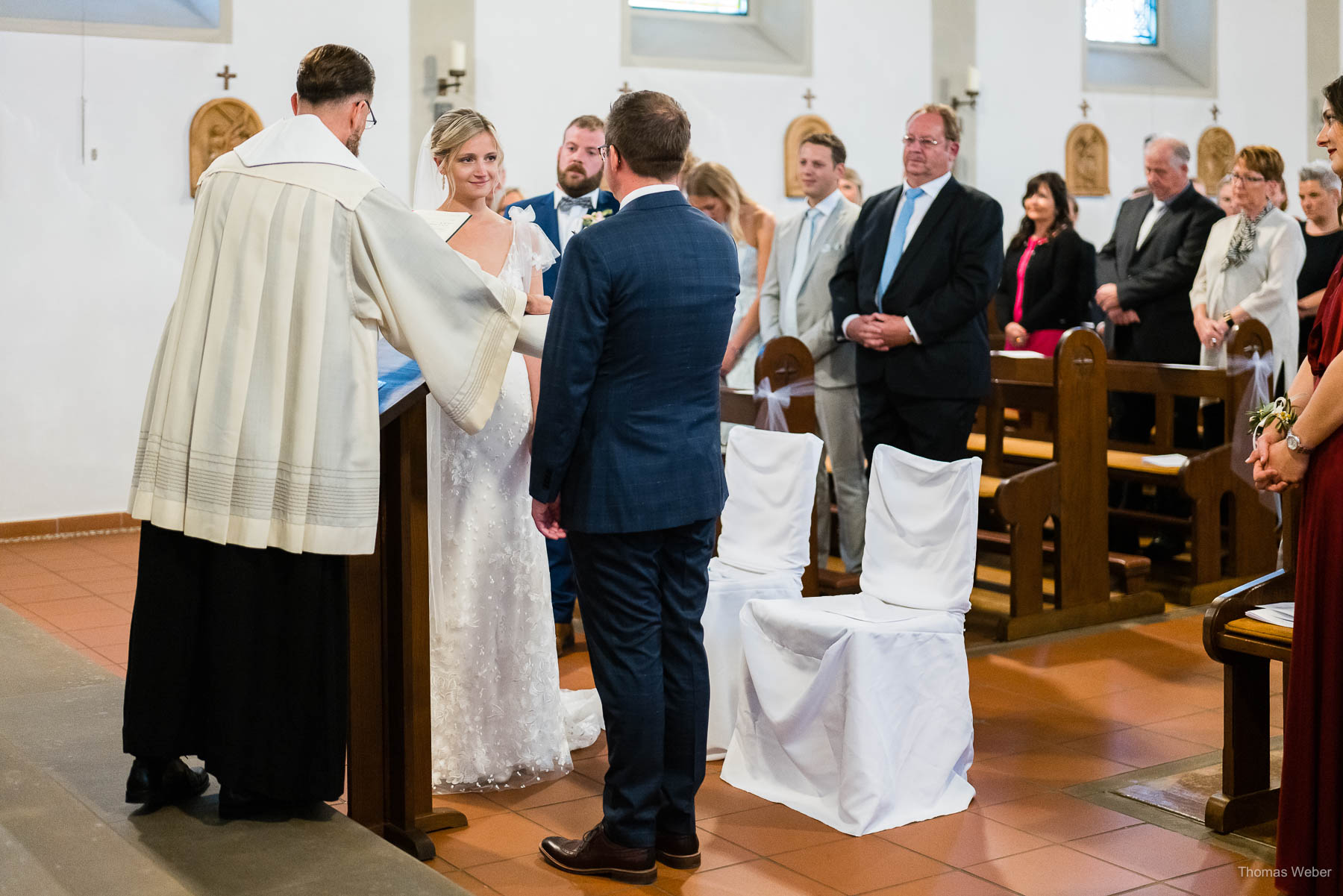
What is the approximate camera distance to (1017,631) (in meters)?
5.36

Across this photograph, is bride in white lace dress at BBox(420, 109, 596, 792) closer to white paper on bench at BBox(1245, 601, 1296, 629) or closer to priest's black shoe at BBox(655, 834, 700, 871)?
priest's black shoe at BBox(655, 834, 700, 871)

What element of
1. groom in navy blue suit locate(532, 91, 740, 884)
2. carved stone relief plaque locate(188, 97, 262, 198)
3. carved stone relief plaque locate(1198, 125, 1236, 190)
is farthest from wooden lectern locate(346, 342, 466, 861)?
carved stone relief plaque locate(1198, 125, 1236, 190)

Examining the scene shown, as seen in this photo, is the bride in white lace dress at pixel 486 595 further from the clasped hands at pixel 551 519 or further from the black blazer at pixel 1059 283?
the black blazer at pixel 1059 283

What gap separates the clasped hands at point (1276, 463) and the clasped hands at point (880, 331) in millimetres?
2329

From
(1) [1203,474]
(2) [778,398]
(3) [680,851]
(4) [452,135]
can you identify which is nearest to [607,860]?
(3) [680,851]

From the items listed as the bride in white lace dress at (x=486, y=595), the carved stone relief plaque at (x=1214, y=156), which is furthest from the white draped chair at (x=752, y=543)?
the carved stone relief plaque at (x=1214, y=156)

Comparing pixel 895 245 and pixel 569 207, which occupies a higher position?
pixel 569 207

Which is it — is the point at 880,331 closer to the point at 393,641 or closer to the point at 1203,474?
the point at 1203,474

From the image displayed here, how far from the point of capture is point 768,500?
4242 mm

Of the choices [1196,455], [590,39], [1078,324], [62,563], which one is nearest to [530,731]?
[1196,455]

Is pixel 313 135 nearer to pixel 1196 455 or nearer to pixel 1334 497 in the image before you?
pixel 1334 497

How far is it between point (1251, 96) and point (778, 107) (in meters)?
4.71

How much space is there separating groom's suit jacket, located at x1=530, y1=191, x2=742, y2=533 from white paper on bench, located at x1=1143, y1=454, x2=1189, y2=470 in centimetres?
348

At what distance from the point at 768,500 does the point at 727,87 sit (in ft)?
19.8
